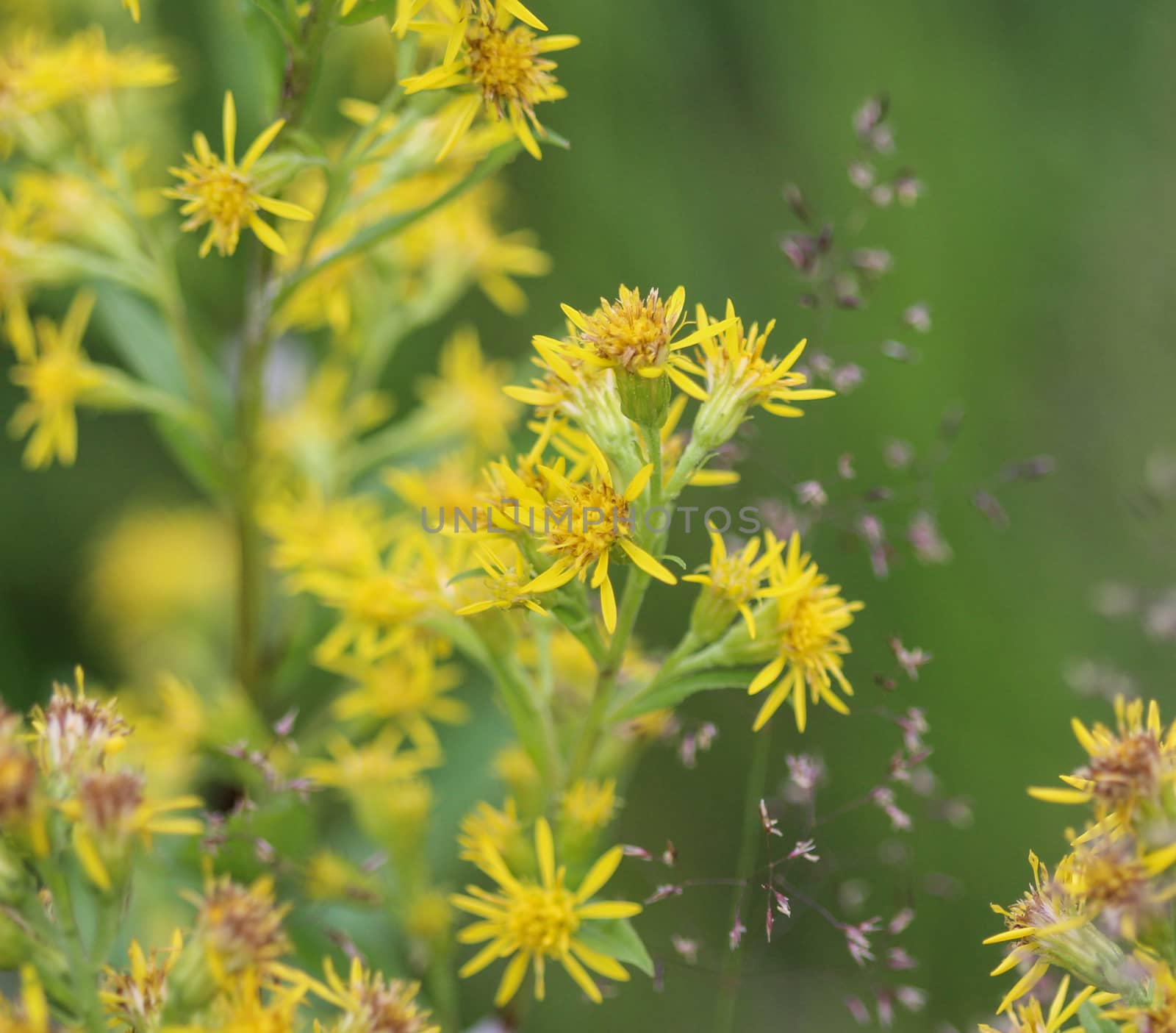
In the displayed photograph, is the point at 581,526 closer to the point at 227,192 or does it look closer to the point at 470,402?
the point at 227,192

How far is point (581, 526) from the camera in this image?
4.83 feet

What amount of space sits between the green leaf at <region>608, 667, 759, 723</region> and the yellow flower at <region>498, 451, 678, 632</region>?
0.19 m

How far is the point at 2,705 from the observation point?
1339 mm

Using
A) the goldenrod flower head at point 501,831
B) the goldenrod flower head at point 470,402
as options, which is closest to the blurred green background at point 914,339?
the goldenrod flower head at point 470,402

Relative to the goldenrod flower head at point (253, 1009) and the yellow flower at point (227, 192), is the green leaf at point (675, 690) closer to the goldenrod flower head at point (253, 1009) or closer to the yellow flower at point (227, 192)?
the goldenrod flower head at point (253, 1009)

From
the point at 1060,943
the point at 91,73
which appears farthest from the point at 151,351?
the point at 1060,943

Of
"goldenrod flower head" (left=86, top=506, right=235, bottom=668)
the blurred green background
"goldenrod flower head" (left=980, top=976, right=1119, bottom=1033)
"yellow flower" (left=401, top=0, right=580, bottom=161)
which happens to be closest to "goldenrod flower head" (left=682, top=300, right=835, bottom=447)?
"yellow flower" (left=401, top=0, right=580, bottom=161)

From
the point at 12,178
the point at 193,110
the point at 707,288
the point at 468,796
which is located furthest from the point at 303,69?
the point at 193,110

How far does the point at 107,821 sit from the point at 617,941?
698 millimetres

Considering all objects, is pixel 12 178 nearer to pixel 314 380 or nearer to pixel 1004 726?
pixel 314 380

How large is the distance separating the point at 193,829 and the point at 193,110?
10.5 ft

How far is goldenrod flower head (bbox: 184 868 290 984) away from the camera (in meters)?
1.38

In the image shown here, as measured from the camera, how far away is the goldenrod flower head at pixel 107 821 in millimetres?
1319

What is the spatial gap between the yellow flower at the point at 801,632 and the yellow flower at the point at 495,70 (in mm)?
709
